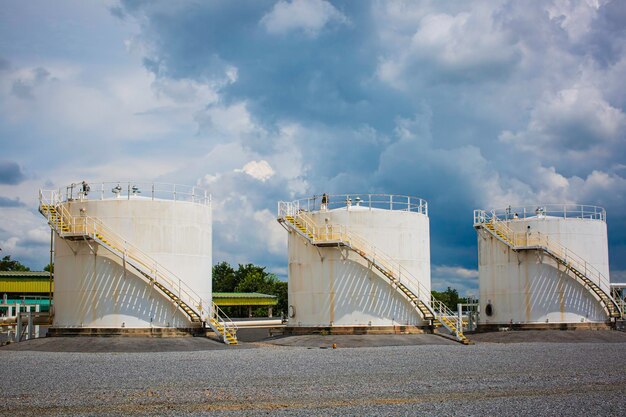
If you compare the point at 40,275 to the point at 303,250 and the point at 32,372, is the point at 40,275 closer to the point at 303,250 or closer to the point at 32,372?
the point at 303,250

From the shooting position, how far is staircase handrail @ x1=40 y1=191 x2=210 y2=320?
36969 mm

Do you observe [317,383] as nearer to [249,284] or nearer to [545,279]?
[545,279]

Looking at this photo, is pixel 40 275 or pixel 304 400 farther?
pixel 40 275

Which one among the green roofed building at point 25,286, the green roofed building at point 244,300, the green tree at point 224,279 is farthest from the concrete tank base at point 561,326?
the green tree at point 224,279

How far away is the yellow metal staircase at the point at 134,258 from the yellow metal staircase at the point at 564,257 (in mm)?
17530

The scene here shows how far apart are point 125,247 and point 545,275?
2344 centimetres

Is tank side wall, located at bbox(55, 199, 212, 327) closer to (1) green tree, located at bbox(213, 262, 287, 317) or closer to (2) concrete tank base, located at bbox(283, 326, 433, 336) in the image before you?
(2) concrete tank base, located at bbox(283, 326, 433, 336)

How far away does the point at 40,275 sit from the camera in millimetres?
75625

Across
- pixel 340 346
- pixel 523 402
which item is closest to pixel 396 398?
pixel 523 402

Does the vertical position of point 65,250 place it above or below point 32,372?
above

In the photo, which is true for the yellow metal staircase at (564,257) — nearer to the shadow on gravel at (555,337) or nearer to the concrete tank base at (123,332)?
the shadow on gravel at (555,337)

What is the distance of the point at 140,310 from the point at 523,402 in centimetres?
2270

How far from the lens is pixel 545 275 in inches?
1757

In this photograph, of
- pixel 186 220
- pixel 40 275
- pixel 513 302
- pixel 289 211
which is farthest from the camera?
pixel 40 275
